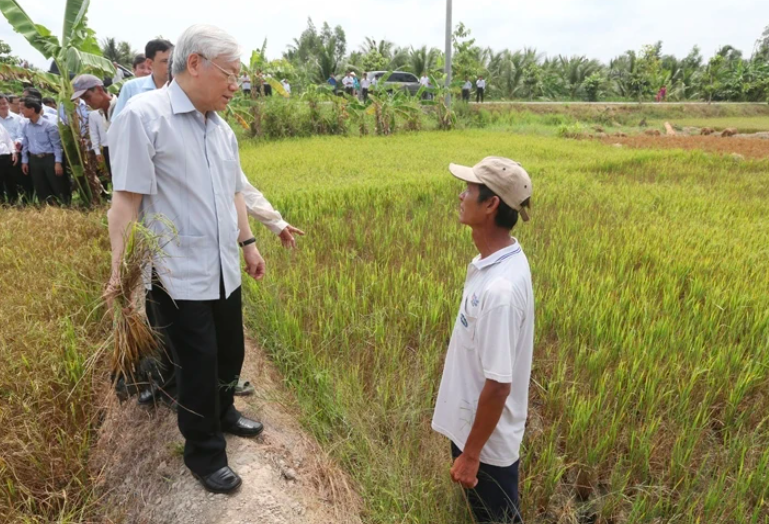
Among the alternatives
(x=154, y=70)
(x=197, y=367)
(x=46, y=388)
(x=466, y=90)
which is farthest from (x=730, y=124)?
(x=46, y=388)

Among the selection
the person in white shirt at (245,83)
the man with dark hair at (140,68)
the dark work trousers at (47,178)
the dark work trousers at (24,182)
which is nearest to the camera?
the man with dark hair at (140,68)

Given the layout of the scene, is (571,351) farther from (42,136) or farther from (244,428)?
(42,136)

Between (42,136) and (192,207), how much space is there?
5.23 m

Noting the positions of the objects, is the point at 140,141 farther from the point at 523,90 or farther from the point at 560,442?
the point at 523,90

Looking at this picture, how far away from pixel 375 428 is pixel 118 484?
99 cm

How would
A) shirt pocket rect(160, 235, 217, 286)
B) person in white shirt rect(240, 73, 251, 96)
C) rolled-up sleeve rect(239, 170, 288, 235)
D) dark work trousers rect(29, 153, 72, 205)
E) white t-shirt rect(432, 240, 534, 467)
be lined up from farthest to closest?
person in white shirt rect(240, 73, 251, 96), dark work trousers rect(29, 153, 72, 205), rolled-up sleeve rect(239, 170, 288, 235), shirt pocket rect(160, 235, 217, 286), white t-shirt rect(432, 240, 534, 467)

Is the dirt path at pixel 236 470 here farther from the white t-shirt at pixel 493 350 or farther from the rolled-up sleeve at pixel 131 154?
the rolled-up sleeve at pixel 131 154

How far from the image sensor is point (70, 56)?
16.5 ft

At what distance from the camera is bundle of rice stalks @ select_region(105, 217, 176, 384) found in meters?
1.49

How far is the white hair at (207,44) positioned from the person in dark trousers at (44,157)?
488cm

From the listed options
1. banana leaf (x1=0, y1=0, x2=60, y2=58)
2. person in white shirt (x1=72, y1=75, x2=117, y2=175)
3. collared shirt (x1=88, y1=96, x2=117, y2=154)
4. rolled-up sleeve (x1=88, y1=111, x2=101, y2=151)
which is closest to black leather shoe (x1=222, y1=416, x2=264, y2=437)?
person in white shirt (x1=72, y1=75, x2=117, y2=175)

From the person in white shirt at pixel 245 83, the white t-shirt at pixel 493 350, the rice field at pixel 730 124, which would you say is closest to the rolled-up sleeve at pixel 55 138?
the white t-shirt at pixel 493 350

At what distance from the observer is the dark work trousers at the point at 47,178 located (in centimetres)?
553

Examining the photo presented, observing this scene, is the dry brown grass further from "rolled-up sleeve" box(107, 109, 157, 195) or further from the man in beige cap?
the man in beige cap
